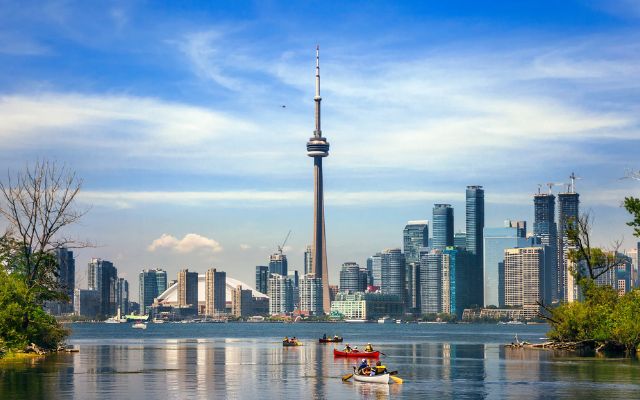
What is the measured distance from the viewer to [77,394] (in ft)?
269

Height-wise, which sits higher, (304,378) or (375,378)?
(375,378)

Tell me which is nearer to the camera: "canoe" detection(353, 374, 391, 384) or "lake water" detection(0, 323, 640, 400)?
"lake water" detection(0, 323, 640, 400)

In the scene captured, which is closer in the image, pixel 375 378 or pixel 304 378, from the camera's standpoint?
pixel 375 378

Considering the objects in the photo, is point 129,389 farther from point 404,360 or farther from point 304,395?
point 404,360

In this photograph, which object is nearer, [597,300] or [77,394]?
[77,394]

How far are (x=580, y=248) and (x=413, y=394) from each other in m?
66.6

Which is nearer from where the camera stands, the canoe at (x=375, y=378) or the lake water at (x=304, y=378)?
the lake water at (x=304, y=378)

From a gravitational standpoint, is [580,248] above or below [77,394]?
above

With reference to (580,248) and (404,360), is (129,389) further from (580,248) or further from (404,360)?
(580,248)

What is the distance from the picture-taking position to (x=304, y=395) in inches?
3305

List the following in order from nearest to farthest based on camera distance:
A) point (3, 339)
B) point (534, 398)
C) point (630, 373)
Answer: point (534, 398), point (630, 373), point (3, 339)

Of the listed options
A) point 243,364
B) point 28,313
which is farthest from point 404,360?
point 28,313

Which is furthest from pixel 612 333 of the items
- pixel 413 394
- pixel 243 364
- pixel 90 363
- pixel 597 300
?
pixel 90 363

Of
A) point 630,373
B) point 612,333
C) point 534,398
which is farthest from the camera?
point 612,333
